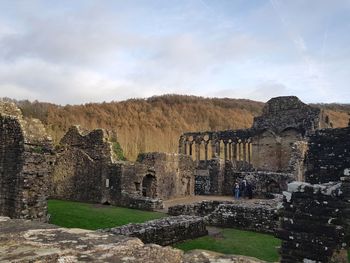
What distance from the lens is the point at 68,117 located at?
185 ft

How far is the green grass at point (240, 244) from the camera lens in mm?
11086

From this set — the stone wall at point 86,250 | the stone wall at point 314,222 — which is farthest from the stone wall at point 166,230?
the stone wall at point 86,250

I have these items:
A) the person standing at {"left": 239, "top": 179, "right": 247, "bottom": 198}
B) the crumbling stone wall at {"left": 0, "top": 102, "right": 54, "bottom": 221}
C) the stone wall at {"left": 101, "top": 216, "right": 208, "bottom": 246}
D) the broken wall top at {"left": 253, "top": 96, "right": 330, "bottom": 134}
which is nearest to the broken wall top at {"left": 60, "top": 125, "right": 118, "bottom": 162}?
the person standing at {"left": 239, "top": 179, "right": 247, "bottom": 198}

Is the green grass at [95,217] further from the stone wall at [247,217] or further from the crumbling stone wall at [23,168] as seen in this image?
the stone wall at [247,217]

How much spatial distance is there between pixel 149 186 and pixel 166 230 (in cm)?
1373

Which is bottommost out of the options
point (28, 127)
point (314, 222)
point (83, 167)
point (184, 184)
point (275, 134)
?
point (184, 184)

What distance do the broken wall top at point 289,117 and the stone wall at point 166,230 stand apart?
2812cm

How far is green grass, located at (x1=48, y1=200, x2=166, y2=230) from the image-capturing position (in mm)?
15430

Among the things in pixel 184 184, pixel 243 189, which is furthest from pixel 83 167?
pixel 243 189

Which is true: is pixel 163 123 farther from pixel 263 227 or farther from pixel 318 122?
pixel 263 227

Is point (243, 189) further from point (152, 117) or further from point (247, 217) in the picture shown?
point (152, 117)

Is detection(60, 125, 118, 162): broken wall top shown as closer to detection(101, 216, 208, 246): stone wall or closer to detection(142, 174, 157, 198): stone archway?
detection(142, 174, 157, 198): stone archway

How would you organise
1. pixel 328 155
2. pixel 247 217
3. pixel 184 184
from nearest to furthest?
pixel 328 155
pixel 247 217
pixel 184 184

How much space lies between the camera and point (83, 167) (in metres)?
24.5
